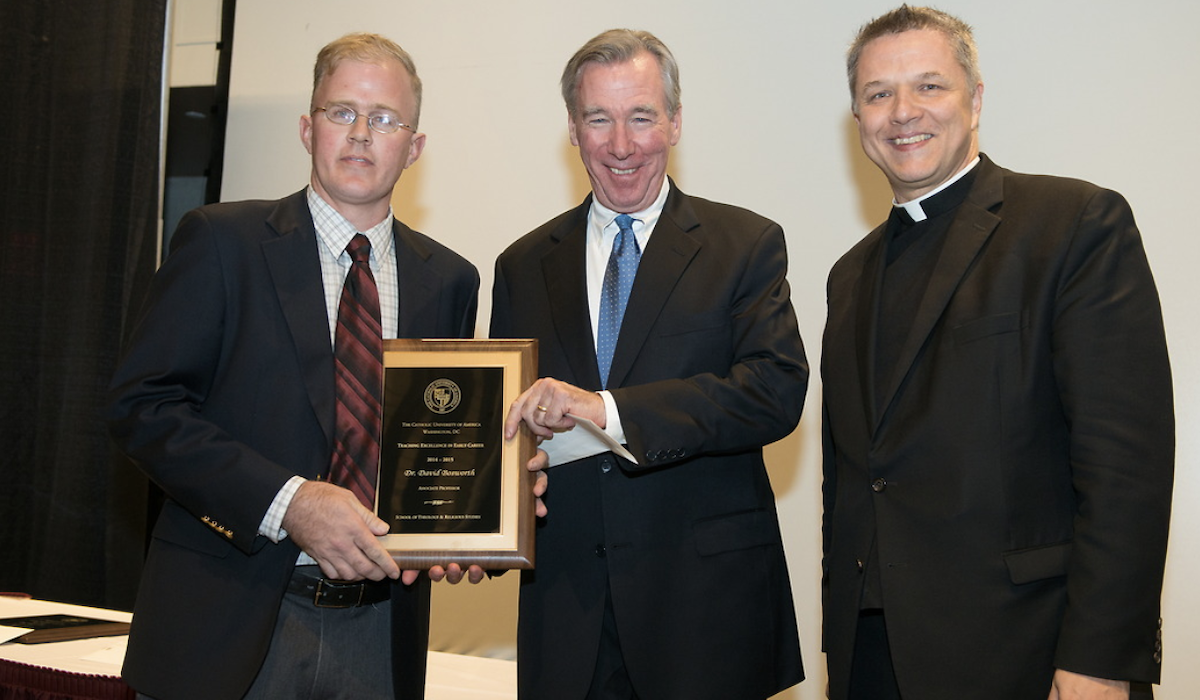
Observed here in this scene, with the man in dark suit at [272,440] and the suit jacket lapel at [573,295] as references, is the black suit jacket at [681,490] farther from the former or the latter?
the man in dark suit at [272,440]

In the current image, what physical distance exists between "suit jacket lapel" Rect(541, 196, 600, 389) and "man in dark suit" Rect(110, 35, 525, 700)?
33 cm

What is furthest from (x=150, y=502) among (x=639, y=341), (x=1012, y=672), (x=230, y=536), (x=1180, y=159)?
(x=1180, y=159)

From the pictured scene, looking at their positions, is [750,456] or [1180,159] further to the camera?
[1180,159]

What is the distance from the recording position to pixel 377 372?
7.23ft

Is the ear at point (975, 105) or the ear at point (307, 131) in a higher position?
the ear at point (975, 105)

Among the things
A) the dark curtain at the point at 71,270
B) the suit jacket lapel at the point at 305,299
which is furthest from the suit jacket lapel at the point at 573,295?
the dark curtain at the point at 71,270

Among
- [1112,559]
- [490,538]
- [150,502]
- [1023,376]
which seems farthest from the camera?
[150,502]

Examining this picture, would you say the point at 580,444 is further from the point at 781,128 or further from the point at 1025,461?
the point at 781,128

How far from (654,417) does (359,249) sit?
2.61 ft

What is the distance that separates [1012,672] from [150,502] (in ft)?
12.7

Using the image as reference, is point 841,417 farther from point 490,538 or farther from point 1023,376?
point 490,538

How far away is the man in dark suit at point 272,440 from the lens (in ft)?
6.58

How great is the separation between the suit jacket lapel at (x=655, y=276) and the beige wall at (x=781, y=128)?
1679mm

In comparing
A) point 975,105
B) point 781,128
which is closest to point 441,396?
point 975,105
